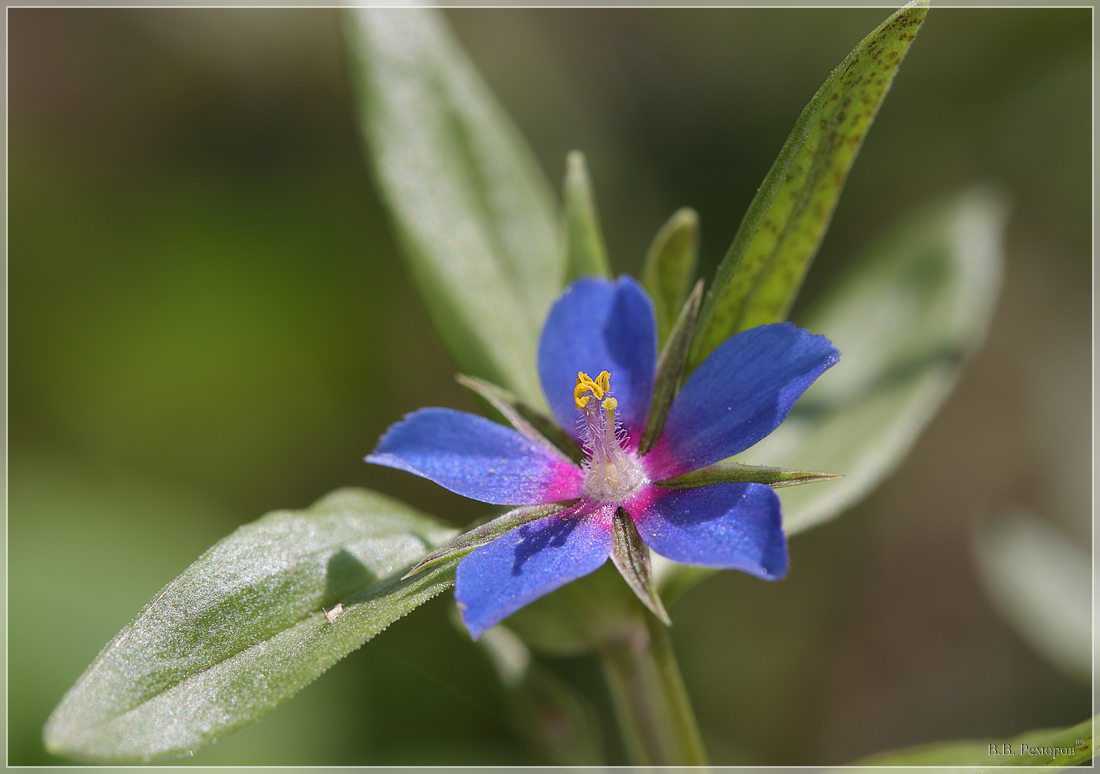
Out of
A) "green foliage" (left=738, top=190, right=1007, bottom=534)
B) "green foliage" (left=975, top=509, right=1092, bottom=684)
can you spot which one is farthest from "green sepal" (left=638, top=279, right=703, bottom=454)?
"green foliage" (left=975, top=509, right=1092, bottom=684)

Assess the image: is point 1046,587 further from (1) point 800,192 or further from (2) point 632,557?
(2) point 632,557

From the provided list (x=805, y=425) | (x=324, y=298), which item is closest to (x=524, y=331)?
(x=805, y=425)

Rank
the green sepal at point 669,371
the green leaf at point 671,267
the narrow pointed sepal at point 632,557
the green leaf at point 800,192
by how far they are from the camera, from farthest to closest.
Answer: the green leaf at point 671,267 → the green sepal at point 669,371 → the green leaf at point 800,192 → the narrow pointed sepal at point 632,557

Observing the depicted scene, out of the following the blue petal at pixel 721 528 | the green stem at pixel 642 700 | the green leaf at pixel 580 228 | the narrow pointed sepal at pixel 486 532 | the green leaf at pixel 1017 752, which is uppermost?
the green leaf at pixel 580 228

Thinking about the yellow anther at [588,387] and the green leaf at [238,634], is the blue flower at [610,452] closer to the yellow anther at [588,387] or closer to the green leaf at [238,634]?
the yellow anther at [588,387]

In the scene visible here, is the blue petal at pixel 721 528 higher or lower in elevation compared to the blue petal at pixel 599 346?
lower

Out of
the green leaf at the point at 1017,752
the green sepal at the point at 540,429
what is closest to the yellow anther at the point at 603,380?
the green sepal at the point at 540,429

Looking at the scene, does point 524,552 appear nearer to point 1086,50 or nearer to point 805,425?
point 805,425

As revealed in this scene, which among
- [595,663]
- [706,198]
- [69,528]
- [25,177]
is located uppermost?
[25,177]
